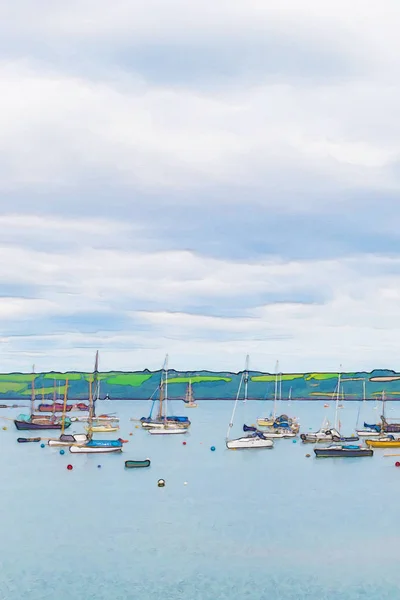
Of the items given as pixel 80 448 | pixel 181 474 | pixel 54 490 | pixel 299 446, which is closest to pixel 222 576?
pixel 54 490

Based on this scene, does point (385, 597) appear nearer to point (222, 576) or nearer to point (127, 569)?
point (222, 576)

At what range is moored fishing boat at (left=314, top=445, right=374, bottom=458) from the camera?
402ft

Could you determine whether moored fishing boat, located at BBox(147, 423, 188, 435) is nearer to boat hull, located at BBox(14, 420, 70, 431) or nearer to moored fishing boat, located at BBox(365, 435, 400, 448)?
boat hull, located at BBox(14, 420, 70, 431)

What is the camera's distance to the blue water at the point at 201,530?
52.8m

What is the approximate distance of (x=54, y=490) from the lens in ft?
311

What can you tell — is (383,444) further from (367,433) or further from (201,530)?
(201,530)

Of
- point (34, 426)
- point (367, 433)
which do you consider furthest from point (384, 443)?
point (34, 426)

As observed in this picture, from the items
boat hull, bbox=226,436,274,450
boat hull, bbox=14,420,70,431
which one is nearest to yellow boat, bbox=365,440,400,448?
boat hull, bbox=226,436,274,450

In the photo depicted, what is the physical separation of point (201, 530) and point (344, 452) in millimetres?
57360

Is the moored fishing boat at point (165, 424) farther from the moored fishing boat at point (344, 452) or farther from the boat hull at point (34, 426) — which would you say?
the moored fishing boat at point (344, 452)

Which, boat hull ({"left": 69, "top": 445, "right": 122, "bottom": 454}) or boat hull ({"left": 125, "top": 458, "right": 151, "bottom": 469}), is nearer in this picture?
boat hull ({"left": 125, "top": 458, "right": 151, "bottom": 469})

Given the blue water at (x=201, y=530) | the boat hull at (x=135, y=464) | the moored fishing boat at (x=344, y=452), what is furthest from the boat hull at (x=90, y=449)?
the moored fishing boat at (x=344, y=452)

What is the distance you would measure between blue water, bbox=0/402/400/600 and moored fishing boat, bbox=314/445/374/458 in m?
1.72

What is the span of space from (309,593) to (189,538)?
17514 millimetres
